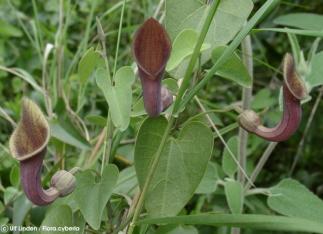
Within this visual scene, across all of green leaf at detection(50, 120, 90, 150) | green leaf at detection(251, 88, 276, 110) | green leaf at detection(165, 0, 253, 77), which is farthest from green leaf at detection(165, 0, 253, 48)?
green leaf at detection(251, 88, 276, 110)

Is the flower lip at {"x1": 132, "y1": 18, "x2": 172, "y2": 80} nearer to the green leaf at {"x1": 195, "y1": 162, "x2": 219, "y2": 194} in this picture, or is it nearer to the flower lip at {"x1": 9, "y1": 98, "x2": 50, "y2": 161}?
the flower lip at {"x1": 9, "y1": 98, "x2": 50, "y2": 161}

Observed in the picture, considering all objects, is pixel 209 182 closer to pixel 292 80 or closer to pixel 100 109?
pixel 292 80

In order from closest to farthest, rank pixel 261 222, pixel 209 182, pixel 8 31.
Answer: pixel 261 222 → pixel 209 182 → pixel 8 31

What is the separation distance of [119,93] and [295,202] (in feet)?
1.11

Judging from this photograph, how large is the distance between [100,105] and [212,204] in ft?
1.37

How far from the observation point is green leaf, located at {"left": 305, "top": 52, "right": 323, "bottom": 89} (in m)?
0.80

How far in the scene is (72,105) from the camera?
1.29 metres

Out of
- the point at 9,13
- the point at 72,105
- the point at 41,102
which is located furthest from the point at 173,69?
the point at 9,13

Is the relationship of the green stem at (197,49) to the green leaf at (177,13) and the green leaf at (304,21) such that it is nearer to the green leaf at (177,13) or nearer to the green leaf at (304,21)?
the green leaf at (177,13)

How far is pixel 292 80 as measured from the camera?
64 centimetres

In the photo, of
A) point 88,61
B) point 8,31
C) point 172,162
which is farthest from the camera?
point 8,31

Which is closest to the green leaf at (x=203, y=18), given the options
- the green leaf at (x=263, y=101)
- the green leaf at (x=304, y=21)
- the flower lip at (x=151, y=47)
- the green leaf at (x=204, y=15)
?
the green leaf at (x=204, y=15)

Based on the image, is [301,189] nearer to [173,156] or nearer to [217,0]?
[173,156]

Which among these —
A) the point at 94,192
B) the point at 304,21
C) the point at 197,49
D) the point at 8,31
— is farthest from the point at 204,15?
the point at 8,31
